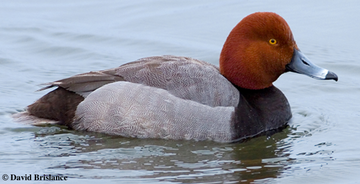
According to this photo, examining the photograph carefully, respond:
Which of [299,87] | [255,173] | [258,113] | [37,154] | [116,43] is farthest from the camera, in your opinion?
[116,43]

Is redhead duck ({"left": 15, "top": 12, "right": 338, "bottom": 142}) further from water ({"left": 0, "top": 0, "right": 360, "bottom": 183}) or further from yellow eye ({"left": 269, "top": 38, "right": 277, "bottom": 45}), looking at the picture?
water ({"left": 0, "top": 0, "right": 360, "bottom": 183})

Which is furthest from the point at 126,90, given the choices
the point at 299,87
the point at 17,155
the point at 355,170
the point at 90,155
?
the point at 299,87

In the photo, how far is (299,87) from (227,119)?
2382mm

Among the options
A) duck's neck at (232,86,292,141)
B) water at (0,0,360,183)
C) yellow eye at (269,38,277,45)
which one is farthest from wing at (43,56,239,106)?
yellow eye at (269,38,277,45)

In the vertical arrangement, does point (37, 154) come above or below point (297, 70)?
below

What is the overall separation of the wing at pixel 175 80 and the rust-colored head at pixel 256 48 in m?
0.20

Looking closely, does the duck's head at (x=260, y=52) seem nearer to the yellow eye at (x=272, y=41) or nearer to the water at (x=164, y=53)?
the yellow eye at (x=272, y=41)

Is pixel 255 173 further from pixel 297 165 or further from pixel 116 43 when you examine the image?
pixel 116 43

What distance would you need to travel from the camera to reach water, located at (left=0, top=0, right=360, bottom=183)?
584 centimetres

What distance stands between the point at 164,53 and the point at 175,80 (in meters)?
3.09

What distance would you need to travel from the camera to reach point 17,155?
20.2 ft

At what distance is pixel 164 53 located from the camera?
31.5 ft

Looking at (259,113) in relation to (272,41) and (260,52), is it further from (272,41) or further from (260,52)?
(272,41)

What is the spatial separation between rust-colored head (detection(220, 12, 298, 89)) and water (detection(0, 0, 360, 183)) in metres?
0.74
